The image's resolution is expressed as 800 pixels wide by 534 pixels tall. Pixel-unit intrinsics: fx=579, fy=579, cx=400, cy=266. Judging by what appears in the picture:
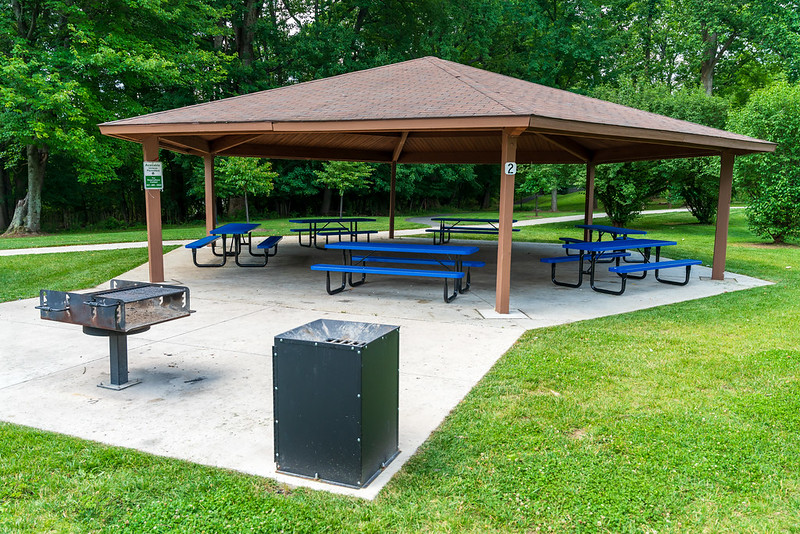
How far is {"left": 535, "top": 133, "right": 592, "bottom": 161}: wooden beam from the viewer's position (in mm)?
12802

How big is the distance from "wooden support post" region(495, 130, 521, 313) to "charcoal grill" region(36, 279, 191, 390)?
14.3 feet

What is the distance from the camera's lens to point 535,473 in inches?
132

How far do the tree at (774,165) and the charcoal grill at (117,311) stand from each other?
16.2m

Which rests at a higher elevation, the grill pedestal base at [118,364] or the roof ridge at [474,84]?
the roof ridge at [474,84]

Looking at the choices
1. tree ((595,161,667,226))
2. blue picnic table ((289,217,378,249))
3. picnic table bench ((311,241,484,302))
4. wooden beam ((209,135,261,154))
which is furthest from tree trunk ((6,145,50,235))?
tree ((595,161,667,226))

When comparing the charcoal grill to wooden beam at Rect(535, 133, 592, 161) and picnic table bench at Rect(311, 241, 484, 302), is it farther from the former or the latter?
wooden beam at Rect(535, 133, 592, 161)

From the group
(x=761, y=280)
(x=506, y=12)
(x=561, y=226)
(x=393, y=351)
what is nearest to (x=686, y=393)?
(x=393, y=351)

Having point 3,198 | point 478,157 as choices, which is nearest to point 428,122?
point 478,157

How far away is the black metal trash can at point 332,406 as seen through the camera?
3.14m

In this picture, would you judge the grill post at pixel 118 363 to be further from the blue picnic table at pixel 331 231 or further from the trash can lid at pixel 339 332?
the blue picnic table at pixel 331 231

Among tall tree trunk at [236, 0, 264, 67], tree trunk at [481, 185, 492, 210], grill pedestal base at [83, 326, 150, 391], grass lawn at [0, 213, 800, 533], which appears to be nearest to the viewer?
grass lawn at [0, 213, 800, 533]

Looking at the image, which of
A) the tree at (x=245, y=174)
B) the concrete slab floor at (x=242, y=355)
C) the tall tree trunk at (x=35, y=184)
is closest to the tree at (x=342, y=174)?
the tree at (x=245, y=174)

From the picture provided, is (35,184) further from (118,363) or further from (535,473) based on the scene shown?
(535,473)

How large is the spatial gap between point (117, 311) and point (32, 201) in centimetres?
2098
